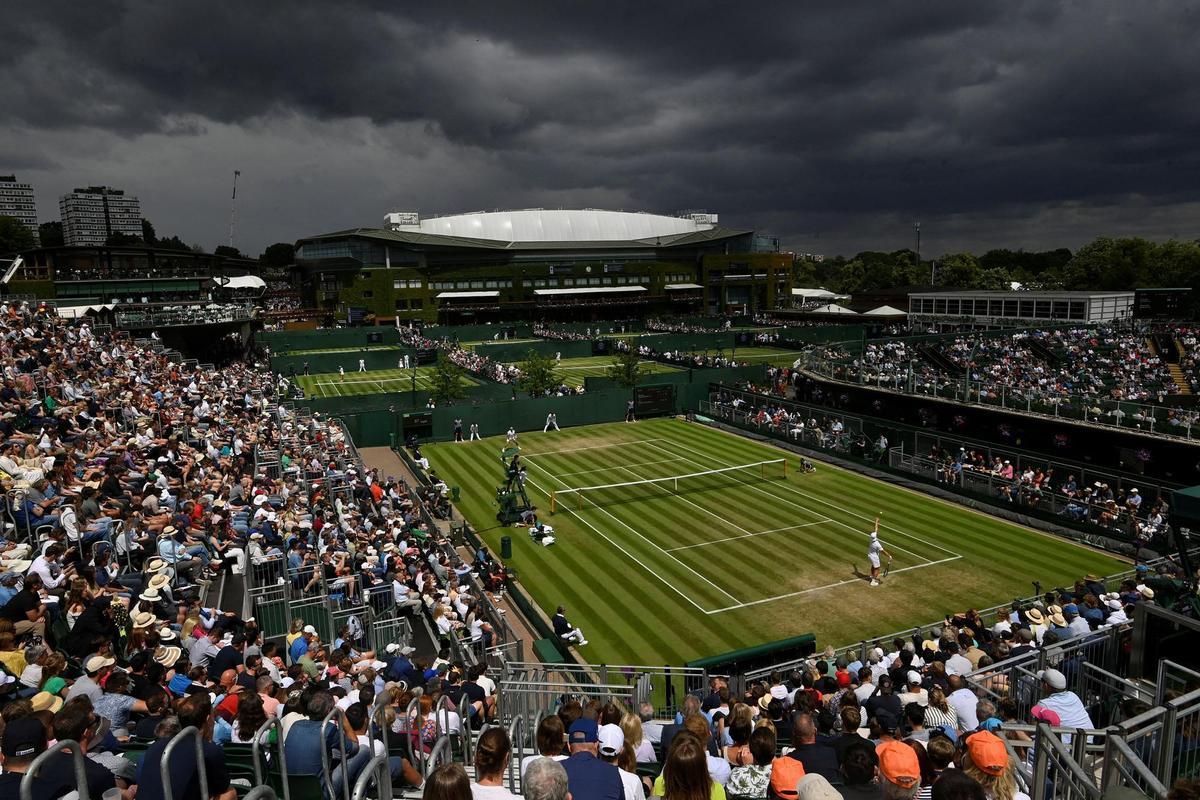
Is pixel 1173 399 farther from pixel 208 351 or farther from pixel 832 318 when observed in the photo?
pixel 208 351

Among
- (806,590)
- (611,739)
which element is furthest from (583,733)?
(806,590)

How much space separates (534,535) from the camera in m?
26.2

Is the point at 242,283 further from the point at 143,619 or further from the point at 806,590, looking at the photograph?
the point at 143,619

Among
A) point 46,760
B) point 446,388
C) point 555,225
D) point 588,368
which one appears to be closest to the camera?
point 46,760

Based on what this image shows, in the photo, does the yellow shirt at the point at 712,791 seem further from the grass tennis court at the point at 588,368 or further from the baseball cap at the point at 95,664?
the grass tennis court at the point at 588,368

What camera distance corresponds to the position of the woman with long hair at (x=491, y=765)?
189 inches

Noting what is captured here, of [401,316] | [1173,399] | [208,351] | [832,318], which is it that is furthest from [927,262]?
[208,351]

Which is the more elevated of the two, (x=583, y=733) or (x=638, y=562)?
(x=583, y=733)

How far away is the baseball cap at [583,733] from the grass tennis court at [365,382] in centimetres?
4924

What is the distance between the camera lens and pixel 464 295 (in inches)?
4220

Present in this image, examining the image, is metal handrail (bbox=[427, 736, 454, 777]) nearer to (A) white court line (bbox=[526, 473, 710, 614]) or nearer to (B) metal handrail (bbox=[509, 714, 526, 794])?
(B) metal handrail (bbox=[509, 714, 526, 794])

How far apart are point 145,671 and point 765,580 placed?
1723cm

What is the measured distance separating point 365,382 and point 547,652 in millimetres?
47077

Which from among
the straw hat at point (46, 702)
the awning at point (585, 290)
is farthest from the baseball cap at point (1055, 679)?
the awning at point (585, 290)
